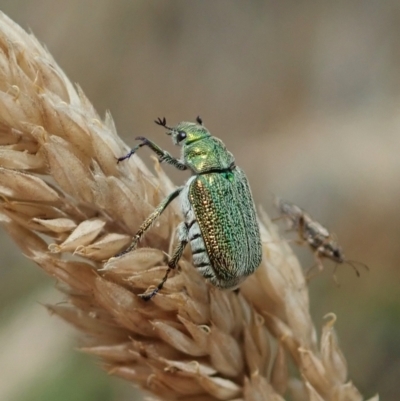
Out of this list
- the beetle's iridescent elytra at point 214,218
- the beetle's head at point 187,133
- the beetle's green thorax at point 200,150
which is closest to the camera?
the beetle's iridescent elytra at point 214,218

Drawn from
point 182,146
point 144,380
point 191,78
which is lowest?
point 144,380

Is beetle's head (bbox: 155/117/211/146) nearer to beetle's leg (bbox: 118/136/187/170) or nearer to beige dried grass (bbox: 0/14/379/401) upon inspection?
beetle's leg (bbox: 118/136/187/170)

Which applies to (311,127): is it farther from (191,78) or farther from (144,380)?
(144,380)

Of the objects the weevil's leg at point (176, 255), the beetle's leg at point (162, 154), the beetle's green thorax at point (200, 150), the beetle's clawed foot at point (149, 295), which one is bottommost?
the beetle's clawed foot at point (149, 295)

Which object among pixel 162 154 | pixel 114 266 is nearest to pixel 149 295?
pixel 114 266

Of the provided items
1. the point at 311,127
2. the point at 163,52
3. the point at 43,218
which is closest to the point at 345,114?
the point at 311,127

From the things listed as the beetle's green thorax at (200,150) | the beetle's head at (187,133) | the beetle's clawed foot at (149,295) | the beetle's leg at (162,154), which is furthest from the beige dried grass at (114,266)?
the beetle's head at (187,133)

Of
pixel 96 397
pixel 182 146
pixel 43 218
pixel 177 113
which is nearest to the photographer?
pixel 43 218

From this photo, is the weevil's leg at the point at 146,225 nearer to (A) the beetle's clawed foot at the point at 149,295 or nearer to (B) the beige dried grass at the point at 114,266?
(B) the beige dried grass at the point at 114,266
